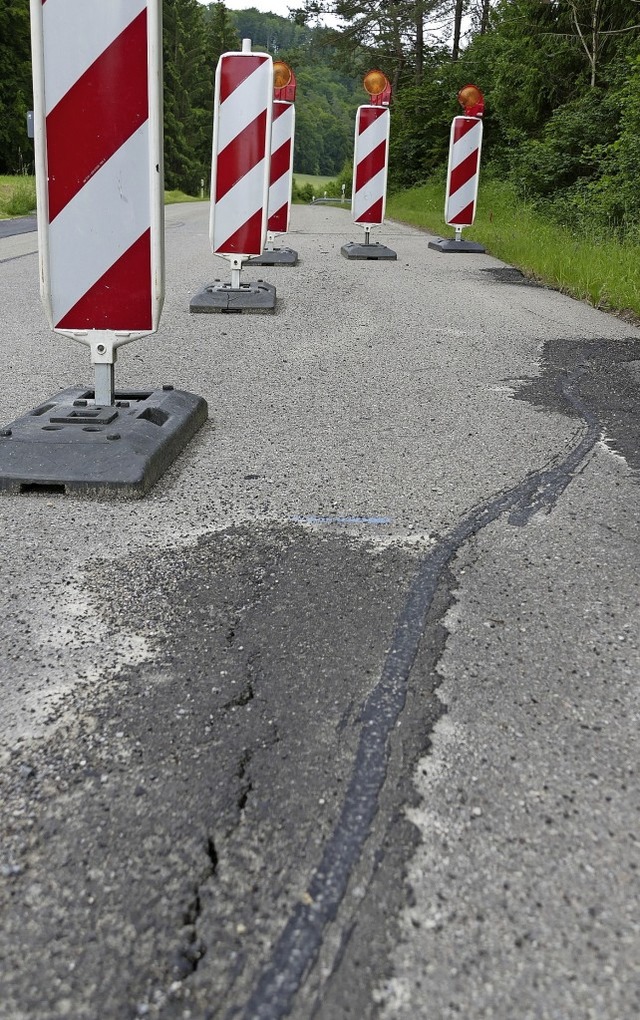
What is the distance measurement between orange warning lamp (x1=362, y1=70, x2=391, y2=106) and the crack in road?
9.96 metres

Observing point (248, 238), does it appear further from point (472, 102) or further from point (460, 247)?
point (472, 102)

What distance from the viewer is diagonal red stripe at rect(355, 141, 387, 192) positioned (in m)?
11.6

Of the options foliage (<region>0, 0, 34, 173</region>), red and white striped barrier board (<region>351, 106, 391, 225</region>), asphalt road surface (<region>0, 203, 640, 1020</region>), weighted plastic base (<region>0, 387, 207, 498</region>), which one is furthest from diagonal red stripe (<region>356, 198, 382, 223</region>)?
foliage (<region>0, 0, 34, 173</region>)

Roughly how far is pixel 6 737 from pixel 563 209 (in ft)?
50.4

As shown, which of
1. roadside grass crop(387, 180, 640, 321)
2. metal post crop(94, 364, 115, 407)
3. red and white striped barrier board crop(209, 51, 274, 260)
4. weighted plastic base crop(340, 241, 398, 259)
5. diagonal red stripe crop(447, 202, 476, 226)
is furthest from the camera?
diagonal red stripe crop(447, 202, 476, 226)

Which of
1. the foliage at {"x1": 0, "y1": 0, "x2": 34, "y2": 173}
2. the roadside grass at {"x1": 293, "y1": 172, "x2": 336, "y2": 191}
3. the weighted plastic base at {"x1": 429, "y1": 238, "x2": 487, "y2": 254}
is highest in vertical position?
the foliage at {"x1": 0, "y1": 0, "x2": 34, "y2": 173}

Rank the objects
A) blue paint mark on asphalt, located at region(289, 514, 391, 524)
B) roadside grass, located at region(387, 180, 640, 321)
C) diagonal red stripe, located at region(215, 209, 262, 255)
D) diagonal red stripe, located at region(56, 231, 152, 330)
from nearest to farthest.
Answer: blue paint mark on asphalt, located at region(289, 514, 391, 524) < diagonal red stripe, located at region(56, 231, 152, 330) < diagonal red stripe, located at region(215, 209, 262, 255) < roadside grass, located at region(387, 180, 640, 321)

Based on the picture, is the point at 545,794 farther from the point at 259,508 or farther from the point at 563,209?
the point at 563,209

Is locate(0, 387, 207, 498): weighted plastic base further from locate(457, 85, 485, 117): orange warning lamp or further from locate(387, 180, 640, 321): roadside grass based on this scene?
locate(457, 85, 485, 117): orange warning lamp

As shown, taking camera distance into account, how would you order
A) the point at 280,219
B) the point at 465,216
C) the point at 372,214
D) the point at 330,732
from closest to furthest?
the point at 330,732, the point at 280,219, the point at 372,214, the point at 465,216

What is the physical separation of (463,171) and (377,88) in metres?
1.61

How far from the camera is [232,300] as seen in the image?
22.4 ft

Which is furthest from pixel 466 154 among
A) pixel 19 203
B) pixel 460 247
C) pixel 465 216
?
pixel 19 203

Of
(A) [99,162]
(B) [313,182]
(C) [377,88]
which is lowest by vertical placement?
(B) [313,182]
